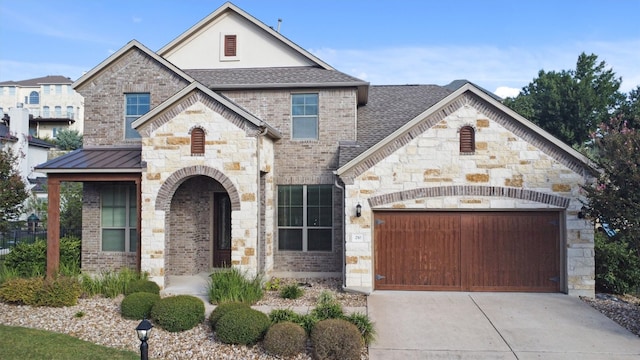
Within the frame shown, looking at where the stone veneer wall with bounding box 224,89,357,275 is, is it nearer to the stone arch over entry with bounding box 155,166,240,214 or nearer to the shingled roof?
the shingled roof

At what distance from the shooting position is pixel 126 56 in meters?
14.5

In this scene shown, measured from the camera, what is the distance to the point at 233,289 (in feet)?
34.4

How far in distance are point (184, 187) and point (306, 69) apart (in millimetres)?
5835

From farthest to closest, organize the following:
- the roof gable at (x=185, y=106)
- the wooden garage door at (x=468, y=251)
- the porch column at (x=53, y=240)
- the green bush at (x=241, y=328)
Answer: the porch column at (x=53, y=240)
the roof gable at (x=185, y=106)
the wooden garage door at (x=468, y=251)
the green bush at (x=241, y=328)

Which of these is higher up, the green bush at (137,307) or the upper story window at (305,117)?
the upper story window at (305,117)

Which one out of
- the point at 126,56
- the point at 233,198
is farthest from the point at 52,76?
the point at 233,198

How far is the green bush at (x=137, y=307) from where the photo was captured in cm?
943

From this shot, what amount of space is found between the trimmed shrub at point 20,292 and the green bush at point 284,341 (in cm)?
604

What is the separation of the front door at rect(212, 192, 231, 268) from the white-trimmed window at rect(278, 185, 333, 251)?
1694 mm

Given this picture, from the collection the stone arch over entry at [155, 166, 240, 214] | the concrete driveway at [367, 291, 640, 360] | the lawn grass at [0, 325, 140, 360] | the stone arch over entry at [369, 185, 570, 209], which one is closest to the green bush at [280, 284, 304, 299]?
the concrete driveway at [367, 291, 640, 360]

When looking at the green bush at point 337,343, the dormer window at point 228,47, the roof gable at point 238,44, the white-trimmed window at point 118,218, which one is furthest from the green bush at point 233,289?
the dormer window at point 228,47

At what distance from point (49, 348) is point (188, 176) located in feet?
18.1

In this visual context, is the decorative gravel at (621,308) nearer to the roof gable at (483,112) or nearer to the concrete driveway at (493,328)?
the concrete driveway at (493,328)

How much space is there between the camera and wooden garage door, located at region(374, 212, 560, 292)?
1189cm
